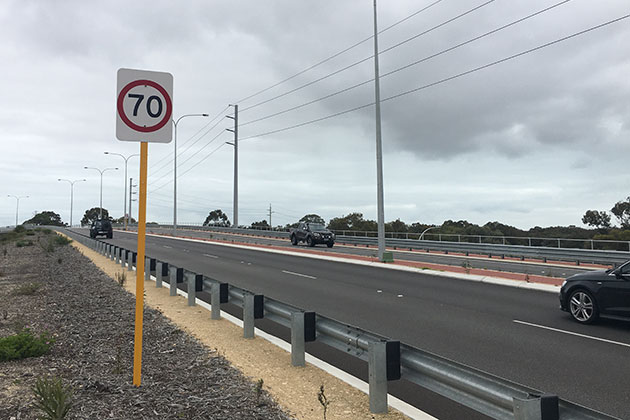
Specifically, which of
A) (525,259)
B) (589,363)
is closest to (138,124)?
(589,363)

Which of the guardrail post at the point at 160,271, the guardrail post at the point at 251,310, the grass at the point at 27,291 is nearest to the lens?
the guardrail post at the point at 251,310

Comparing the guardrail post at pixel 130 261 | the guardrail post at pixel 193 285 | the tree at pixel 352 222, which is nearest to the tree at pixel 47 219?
the tree at pixel 352 222

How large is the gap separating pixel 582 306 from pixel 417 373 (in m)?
6.66

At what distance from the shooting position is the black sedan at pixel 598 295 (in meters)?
8.54

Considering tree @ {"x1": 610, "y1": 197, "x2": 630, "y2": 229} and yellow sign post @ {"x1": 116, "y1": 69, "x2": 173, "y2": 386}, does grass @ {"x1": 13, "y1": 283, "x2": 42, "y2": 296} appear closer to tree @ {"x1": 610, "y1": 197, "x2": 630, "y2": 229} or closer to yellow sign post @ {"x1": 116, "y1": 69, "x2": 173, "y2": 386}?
yellow sign post @ {"x1": 116, "y1": 69, "x2": 173, "y2": 386}

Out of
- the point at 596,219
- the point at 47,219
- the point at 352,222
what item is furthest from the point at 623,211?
the point at 47,219

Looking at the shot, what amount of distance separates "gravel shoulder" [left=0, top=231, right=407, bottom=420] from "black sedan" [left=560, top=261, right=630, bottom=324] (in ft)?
20.7

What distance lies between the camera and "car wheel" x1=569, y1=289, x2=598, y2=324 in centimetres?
888

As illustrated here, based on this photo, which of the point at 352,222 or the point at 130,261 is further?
the point at 352,222

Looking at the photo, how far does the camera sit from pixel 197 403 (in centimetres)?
445

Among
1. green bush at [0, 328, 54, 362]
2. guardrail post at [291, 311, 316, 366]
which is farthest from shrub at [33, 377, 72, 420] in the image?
guardrail post at [291, 311, 316, 366]

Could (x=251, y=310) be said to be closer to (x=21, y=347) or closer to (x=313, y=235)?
(x=21, y=347)

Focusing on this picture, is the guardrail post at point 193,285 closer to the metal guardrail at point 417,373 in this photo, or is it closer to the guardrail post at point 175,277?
the guardrail post at point 175,277

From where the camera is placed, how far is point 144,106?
16.2 ft
